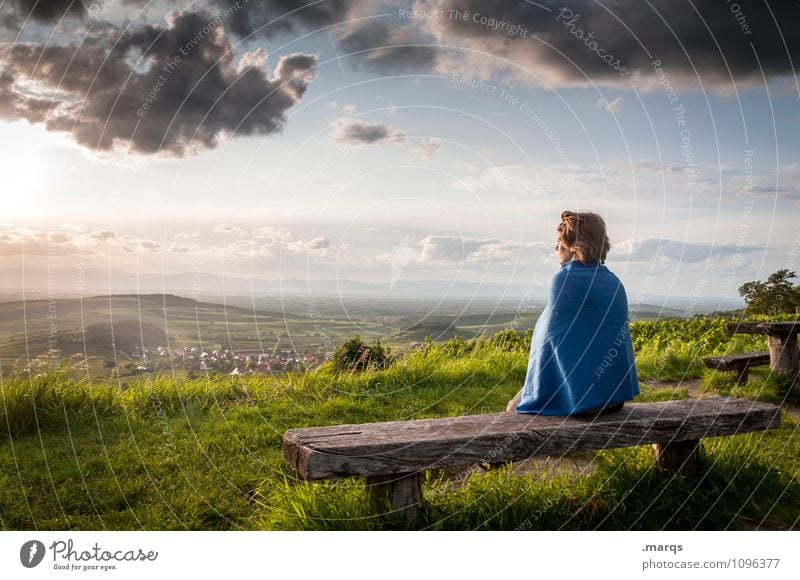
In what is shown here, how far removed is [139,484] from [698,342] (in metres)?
8.57

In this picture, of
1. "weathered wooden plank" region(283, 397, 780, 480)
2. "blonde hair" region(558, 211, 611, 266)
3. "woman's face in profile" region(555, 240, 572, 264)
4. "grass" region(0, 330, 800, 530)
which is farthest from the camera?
"woman's face in profile" region(555, 240, 572, 264)

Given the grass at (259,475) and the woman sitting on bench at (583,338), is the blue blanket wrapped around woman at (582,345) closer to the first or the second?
the woman sitting on bench at (583,338)

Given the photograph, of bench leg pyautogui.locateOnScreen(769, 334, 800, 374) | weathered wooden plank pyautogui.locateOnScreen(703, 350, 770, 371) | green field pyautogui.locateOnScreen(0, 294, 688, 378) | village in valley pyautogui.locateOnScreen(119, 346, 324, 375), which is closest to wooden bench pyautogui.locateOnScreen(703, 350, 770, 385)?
weathered wooden plank pyautogui.locateOnScreen(703, 350, 770, 371)

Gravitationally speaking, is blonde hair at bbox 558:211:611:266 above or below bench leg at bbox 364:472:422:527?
above

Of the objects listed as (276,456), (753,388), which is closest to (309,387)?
(276,456)

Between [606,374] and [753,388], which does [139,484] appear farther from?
[753,388]

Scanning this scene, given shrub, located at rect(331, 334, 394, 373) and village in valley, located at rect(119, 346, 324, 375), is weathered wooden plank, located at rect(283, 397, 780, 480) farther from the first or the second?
shrub, located at rect(331, 334, 394, 373)

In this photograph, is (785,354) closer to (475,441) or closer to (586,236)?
(586,236)

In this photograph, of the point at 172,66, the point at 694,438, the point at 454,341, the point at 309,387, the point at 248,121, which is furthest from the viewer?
the point at 454,341

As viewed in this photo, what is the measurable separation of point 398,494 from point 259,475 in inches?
64.1

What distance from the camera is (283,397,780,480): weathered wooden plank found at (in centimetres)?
307

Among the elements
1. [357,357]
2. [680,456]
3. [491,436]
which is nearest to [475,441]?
[491,436]

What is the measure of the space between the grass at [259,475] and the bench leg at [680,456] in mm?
79
